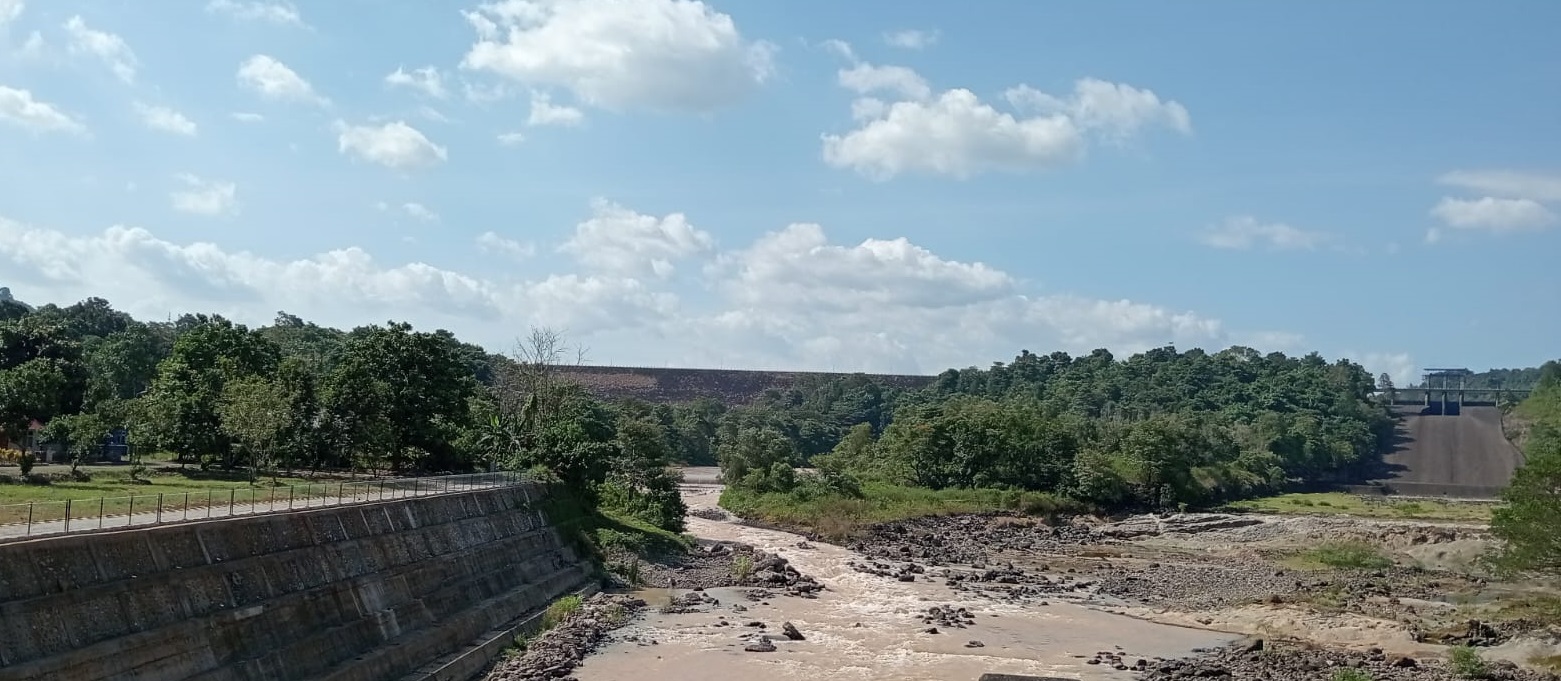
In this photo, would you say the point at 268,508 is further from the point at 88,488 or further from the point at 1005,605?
the point at 1005,605

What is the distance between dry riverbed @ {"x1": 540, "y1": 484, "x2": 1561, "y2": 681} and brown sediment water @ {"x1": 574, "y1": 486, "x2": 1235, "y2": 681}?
0.37 ft

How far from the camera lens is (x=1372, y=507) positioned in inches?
4099

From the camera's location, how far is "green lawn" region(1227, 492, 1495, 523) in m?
93.8

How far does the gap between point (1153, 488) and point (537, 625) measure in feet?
254

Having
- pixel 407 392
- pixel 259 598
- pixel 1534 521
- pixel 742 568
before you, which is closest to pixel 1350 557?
pixel 1534 521

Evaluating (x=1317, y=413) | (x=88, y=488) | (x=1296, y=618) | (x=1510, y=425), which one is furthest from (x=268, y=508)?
(x=1510, y=425)

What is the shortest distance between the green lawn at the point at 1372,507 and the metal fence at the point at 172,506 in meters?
83.2

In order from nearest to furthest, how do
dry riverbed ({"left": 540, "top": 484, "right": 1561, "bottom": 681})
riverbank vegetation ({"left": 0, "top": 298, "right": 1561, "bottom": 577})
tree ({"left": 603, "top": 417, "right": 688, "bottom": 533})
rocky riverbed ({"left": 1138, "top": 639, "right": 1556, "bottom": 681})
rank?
rocky riverbed ({"left": 1138, "top": 639, "right": 1556, "bottom": 681}), dry riverbed ({"left": 540, "top": 484, "right": 1561, "bottom": 681}), riverbank vegetation ({"left": 0, "top": 298, "right": 1561, "bottom": 577}), tree ({"left": 603, "top": 417, "right": 688, "bottom": 533})

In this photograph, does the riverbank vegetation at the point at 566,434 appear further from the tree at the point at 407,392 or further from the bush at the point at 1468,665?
the bush at the point at 1468,665

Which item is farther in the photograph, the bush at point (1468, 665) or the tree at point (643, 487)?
the tree at point (643, 487)

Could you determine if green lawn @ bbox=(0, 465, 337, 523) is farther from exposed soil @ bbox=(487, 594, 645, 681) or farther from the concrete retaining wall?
exposed soil @ bbox=(487, 594, 645, 681)

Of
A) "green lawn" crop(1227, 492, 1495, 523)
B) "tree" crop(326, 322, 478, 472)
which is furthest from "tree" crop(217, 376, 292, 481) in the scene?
"green lawn" crop(1227, 492, 1495, 523)

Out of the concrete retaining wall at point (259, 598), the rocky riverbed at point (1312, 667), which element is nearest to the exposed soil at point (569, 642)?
the concrete retaining wall at point (259, 598)

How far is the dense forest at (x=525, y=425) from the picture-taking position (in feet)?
171
